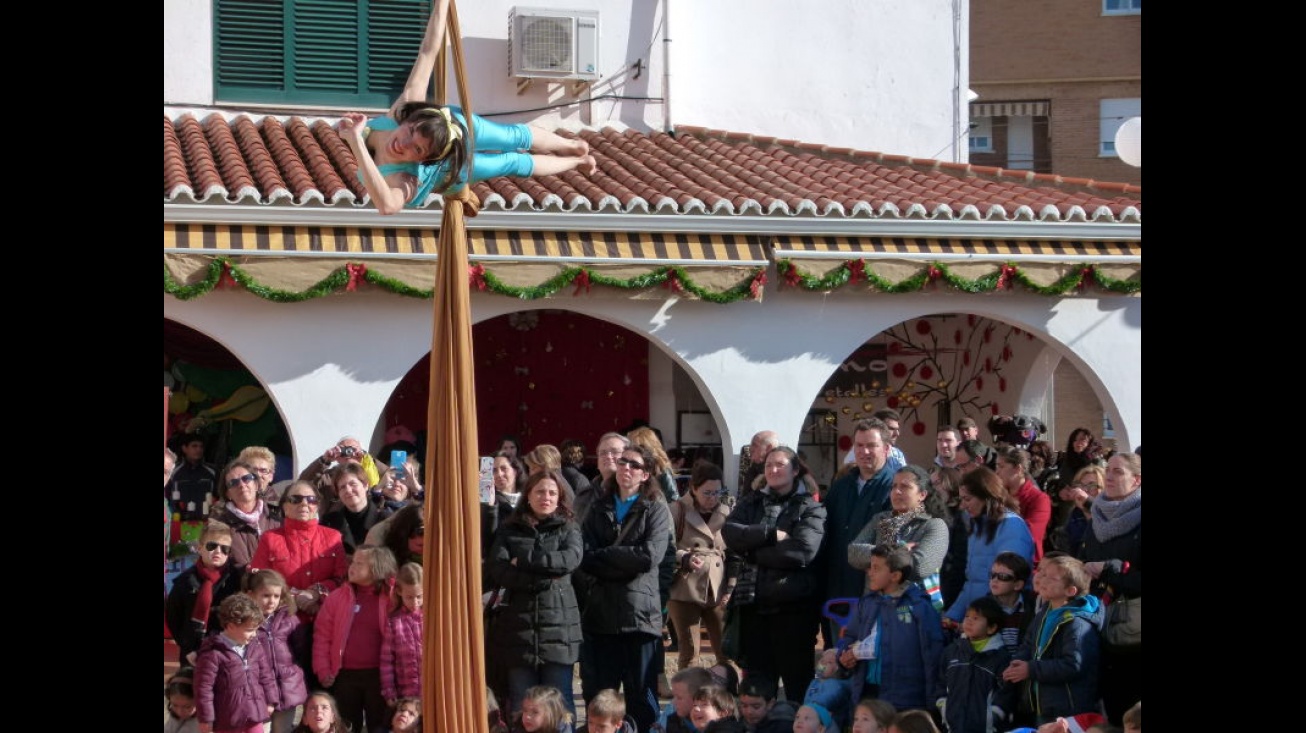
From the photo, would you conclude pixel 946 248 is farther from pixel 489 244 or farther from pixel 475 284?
pixel 475 284

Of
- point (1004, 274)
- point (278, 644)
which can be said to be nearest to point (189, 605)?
point (278, 644)

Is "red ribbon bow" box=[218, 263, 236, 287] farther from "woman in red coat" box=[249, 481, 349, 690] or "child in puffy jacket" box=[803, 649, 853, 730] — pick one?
"child in puffy jacket" box=[803, 649, 853, 730]

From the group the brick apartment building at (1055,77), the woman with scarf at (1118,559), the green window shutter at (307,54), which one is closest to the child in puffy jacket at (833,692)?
the woman with scarf at (1118,559)

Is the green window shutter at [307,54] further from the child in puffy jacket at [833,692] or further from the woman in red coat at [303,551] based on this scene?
the child in puffy jacket at [833,692]

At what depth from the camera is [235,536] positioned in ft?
26.5

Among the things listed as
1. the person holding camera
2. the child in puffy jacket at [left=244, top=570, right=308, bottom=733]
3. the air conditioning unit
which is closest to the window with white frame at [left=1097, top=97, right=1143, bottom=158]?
the air conditioning unit

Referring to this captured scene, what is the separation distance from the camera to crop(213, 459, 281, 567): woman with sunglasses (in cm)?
808

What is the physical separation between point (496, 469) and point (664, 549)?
115cm

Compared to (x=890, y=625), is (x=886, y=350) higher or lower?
higher

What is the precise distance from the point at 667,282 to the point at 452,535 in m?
7.05

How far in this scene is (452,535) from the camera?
17.4 ft
